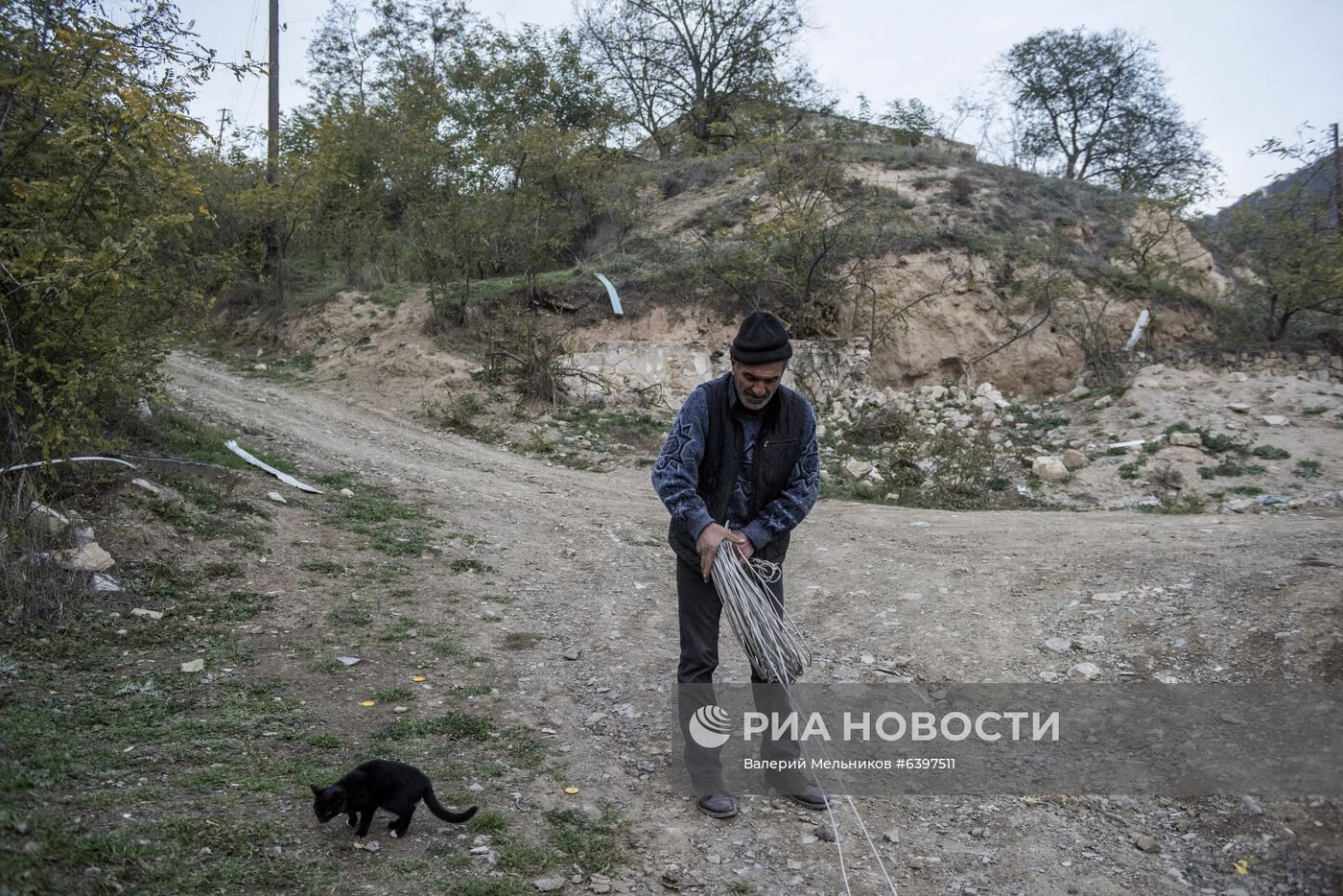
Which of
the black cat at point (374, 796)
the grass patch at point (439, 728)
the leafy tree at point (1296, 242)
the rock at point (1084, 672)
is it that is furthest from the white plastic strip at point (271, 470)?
the leafy tree at point (1296, 242)

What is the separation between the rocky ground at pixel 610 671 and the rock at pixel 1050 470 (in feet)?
6.32

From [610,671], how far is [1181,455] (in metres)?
8.86

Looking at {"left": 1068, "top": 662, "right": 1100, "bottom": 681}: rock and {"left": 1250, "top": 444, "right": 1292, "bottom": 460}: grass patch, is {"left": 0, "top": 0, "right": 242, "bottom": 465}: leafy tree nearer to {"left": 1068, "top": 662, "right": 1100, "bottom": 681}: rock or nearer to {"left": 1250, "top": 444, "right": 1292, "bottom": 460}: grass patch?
{"left": 1068, "top": 662, "right": 1100, "bottom": 681}: rock

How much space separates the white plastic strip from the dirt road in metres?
0.64

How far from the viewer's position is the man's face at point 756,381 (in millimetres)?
3090

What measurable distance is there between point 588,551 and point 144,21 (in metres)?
4.71

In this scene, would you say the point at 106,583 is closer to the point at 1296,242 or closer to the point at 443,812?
the point at 443,812

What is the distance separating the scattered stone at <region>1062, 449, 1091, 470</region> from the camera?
10.8 m

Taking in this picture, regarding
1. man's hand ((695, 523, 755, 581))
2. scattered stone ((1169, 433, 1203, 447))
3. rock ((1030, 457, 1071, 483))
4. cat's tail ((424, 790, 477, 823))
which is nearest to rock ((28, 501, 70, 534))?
cat's tail ((424, 790, 477, 823))

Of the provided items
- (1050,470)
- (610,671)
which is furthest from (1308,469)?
(610,671)

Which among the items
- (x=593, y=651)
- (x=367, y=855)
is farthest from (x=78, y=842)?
(x=593, y=651)

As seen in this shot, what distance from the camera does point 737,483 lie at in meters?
3.28

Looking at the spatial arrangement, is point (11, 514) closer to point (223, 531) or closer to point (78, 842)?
point (223, 531)

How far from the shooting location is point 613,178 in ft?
60.1
